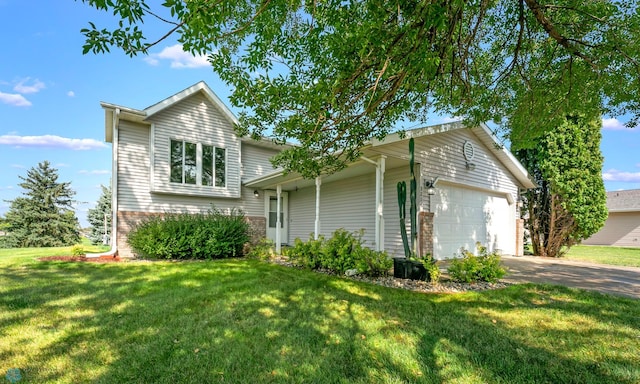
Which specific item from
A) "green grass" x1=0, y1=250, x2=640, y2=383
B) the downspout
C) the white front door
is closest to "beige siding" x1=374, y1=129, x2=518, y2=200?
"green grass" x1=0, y1=250, x2=640, y2=383

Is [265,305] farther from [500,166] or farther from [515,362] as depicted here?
[500,166]

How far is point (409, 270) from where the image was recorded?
6.18 metres

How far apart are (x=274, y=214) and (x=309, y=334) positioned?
10.7 m

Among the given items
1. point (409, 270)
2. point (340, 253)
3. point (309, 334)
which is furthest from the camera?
point (340, 253)

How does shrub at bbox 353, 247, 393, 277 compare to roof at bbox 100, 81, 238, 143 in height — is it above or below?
below

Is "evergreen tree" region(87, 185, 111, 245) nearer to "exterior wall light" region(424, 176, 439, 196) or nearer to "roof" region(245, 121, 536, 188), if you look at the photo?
"roof" region(245, 121, 536, 188)

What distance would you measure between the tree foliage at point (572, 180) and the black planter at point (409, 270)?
846 centimetres

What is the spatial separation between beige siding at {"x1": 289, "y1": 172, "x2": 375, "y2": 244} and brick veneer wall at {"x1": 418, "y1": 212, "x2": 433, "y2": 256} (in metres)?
1.80

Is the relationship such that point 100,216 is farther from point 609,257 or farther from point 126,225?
point 609,257

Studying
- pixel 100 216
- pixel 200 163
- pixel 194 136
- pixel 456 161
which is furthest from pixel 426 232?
pixel 100 216

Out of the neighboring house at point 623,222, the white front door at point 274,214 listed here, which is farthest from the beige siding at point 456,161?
the neighboring house at point 623,222

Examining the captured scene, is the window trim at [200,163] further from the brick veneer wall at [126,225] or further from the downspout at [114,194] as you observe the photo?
the downspout at [114,194]

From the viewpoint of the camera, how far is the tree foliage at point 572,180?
10758 mm

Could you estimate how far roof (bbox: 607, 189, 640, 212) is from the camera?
736 inches
